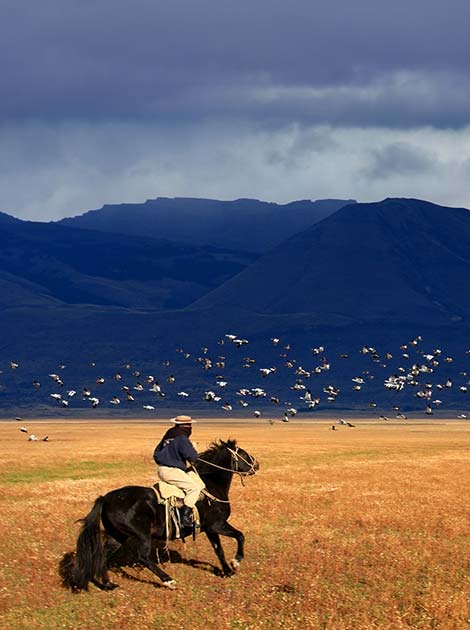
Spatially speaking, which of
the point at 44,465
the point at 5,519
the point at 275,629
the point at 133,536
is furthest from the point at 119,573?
the point at 44,465

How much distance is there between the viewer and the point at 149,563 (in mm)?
22984

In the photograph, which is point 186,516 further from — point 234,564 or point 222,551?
point 234,564

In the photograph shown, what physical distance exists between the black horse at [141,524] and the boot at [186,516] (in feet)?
0.94

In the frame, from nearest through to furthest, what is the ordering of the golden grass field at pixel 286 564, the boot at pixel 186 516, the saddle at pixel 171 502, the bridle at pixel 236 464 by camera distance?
the golden grass field at pixel 286 564 < the saddle at pixel 171 502 < the boot at pixel 186 516 < the bridle at pixel 236 464

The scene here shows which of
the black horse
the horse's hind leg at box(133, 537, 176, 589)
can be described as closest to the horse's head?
the black horse

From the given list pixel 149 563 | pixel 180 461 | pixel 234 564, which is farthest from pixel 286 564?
pixel 149 563

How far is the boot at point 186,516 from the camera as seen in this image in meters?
24.5

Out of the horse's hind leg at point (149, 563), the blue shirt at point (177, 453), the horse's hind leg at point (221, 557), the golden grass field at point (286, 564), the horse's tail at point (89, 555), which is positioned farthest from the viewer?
the blue shirt at point (177, 453)

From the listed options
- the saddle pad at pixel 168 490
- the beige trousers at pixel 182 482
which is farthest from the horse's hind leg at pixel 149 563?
the beige trousers at pixel 182 482

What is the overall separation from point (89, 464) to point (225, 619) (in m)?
34.1

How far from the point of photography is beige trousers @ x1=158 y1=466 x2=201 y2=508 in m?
24.6

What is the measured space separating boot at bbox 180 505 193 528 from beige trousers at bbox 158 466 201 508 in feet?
0.34

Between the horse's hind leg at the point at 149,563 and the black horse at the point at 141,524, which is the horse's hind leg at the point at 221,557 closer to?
the black horse at the point at 141,524

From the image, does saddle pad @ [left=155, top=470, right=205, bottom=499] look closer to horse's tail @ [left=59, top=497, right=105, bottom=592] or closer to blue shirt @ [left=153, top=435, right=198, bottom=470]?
blue shirt @ [left=153, top=435, right=198, bottom=470]
